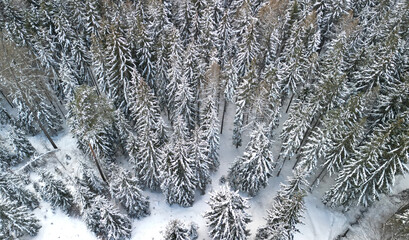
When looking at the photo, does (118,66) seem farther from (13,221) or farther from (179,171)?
(13,221)

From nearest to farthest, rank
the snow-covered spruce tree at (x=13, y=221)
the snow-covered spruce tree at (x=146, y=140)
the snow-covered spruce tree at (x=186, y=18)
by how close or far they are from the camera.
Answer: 1. the snow-covered spruce tree at (x=13, y=221)
2. the snow-covered spruce tree at (x=146, y=140)
3. the snow-covered spruce tree at (x=186, y=18)

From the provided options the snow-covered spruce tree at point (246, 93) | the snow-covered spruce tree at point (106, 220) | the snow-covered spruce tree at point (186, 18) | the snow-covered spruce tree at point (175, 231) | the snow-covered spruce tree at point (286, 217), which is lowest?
the snow-covered spruce tree at point (106, 220)

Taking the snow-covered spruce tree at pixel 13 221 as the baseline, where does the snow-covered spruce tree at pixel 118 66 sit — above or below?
above

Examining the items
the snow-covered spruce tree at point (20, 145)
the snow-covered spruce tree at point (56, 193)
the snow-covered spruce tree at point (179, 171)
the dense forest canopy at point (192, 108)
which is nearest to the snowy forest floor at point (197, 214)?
the dense forest canopy at point (192, 108)

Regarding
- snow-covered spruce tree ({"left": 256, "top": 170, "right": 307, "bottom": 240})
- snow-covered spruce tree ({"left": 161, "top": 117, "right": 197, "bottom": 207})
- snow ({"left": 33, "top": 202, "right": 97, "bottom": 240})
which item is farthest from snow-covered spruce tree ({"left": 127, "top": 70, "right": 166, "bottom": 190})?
snow-covered spruce tree ({"left": 256, "top": 170, "right": 307, "bottom": 240})

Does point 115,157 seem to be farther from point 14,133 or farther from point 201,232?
point 201,232

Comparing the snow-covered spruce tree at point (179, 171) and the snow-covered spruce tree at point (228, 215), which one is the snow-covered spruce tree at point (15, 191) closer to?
the snow-covered spruce tree at point (179, 171)

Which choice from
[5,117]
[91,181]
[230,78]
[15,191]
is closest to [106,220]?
[91,181]
